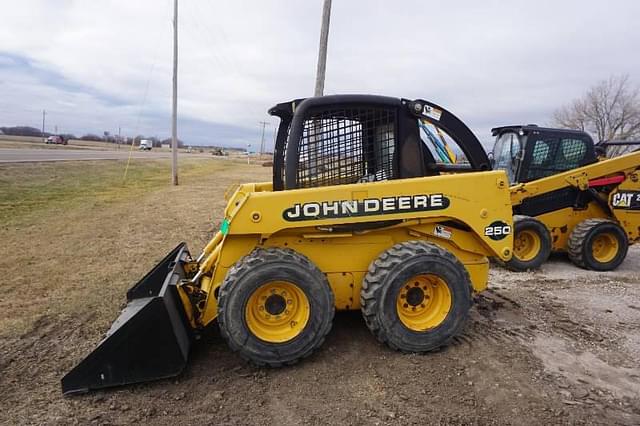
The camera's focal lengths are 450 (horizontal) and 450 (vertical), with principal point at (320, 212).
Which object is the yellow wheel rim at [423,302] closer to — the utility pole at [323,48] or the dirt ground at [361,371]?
the dirt ground at [361,371]

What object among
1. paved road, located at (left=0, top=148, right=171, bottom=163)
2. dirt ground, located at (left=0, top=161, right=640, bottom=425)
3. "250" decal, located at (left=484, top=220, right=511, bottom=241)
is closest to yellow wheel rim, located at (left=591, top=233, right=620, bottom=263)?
dirt ground, located at (left=0, top=161, right=640, bottom=425)

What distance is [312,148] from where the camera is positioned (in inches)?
149

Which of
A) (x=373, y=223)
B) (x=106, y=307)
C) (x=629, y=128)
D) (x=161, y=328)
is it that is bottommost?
(x=106, y=307)

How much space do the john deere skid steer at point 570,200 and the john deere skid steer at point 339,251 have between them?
11.0 feet

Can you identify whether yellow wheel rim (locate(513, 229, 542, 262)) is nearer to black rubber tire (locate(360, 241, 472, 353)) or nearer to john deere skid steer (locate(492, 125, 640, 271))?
john deere skid steer (locate(492, 125, 640, 271))

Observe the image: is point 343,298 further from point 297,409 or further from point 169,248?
point 169,248

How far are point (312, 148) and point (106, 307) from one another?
8.95 feet

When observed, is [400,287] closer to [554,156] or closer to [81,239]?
[554,156]

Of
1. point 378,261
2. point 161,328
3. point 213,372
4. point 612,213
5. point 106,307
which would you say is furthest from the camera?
point 612,213

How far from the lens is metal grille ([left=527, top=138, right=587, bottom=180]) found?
24.7ft

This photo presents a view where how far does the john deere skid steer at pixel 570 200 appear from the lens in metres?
6.89

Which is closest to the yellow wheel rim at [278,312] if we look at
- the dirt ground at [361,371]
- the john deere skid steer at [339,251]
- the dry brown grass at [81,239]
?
the john deere skid steer at [339,251]

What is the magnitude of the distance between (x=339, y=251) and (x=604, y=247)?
5.58 meters

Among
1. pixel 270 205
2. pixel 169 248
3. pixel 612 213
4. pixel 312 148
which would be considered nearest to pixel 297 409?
pixel 270 205
